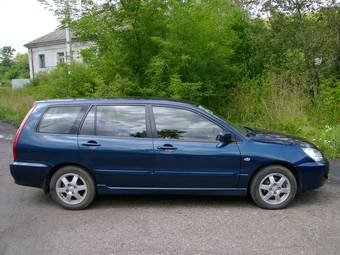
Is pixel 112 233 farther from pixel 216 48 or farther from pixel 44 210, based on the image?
pixel 216 48

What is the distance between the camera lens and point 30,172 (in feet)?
16.6

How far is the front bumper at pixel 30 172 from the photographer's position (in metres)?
5.05

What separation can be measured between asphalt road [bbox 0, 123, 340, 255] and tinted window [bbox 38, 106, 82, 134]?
1.14 meters

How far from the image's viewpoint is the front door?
4945 millimetres

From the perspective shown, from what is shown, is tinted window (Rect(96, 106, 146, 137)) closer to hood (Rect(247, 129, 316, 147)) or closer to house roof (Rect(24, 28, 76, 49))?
hood (Rect(247, 129, 316, 147))

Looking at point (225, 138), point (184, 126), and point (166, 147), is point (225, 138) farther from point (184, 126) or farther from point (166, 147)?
point (166, 147)

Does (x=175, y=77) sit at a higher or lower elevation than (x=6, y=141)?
higher

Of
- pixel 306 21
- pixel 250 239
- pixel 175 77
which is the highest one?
pixel 306 21

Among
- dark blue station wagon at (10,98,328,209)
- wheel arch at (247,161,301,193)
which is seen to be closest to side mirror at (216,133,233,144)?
dark blue station wagon at (10,98,328,209)

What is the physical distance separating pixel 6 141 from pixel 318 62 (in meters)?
9.79

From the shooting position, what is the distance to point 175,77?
8953 mm

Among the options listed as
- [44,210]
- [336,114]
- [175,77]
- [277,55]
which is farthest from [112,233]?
[277,55]

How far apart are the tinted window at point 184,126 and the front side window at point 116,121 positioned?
0.26m

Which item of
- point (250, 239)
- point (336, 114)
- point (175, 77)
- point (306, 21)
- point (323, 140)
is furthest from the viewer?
point (306, 21)
